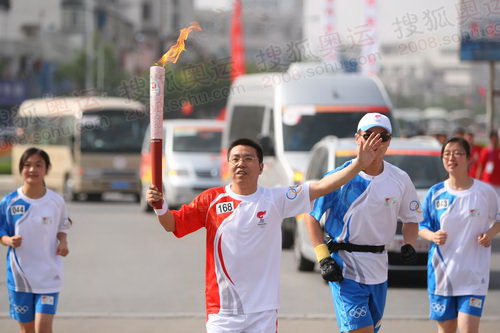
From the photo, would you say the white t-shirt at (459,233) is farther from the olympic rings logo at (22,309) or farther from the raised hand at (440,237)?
the olympic rings logo at (22,309)

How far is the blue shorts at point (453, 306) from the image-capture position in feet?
21.8

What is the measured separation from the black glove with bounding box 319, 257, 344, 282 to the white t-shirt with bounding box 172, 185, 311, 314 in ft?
1.33

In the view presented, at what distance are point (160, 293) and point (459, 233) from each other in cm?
451

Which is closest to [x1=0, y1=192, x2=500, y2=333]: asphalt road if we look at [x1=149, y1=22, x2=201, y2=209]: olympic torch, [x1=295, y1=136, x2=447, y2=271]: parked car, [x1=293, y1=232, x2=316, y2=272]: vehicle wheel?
[x1=293, y1=232, x2=316, y2=272]: vehicle wheel

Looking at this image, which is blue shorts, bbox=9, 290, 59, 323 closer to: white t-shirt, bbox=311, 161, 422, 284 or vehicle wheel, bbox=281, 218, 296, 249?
white t-shirt, bbox=311, 161, 422, 284

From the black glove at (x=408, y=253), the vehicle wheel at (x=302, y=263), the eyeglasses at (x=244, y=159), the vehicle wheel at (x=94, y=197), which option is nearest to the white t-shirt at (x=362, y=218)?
the black glove at (x=408, y=253)

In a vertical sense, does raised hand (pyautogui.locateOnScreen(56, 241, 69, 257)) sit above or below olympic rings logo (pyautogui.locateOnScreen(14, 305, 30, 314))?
above

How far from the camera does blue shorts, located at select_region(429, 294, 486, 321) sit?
→ 21.8ft

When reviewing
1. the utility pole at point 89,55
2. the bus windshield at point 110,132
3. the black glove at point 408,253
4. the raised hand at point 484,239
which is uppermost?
the utility pole at point 89,55

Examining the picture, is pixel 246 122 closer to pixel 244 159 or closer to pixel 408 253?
pixel 408 253

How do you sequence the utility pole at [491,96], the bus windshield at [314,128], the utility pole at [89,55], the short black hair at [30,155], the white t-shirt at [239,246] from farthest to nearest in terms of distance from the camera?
the utility pole at [89,55]
the utility pole at [491,96]
the bus windshield at [314,128]
the short black hair at [30,155]
the white t-shirt at [239,246]

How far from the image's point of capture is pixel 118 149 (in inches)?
1006

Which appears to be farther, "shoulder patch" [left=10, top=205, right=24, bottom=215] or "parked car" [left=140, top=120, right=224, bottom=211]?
"parked car" [left=140, top=120, right=224, bottom=211]

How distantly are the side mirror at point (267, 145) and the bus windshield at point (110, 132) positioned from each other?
37.7ft
